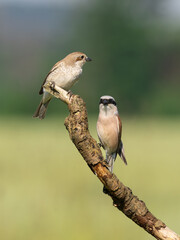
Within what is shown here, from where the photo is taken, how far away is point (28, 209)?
945 cm

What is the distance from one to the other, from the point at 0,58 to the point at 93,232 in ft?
138

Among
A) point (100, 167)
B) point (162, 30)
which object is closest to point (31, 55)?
point (162, 30)

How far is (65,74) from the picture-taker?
520 cm

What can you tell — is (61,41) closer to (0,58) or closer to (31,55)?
(0,58)

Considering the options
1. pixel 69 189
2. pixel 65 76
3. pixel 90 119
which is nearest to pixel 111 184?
pixel 65 76

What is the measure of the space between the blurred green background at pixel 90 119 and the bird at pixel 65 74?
8.13ft

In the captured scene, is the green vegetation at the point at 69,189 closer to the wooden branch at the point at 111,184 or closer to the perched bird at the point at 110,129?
the perched bird at the point at 110,129

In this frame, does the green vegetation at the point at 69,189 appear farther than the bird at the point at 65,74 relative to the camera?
Yes

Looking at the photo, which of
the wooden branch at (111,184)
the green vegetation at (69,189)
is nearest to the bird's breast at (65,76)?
the wooden branch at (111,184)

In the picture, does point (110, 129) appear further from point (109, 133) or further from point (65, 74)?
point (65, 74)

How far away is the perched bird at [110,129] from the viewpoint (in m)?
4.65

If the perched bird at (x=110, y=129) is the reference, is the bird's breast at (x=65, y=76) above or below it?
above

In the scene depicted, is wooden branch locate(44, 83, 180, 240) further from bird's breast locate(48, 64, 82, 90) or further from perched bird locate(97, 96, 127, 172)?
bird's breast locate(48, 64, 82, 90)

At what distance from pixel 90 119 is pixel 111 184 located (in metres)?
26.7
